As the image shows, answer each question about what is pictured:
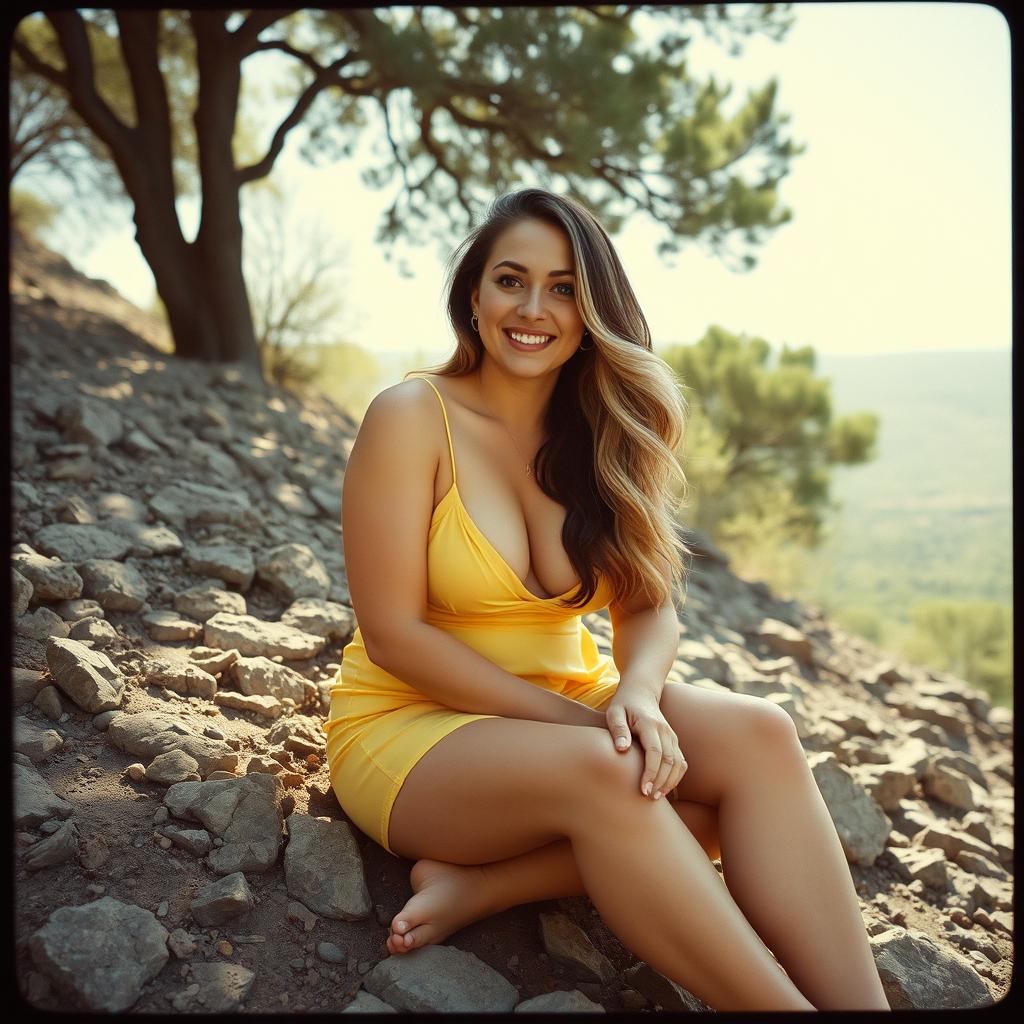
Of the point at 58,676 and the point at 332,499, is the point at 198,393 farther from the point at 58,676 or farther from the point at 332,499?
the point at 58,676

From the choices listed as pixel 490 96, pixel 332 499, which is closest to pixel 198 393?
pixel 332 499

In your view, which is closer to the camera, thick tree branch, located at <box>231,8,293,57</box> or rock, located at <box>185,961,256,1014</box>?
rock, located at <box>185,961,256,1014</box>

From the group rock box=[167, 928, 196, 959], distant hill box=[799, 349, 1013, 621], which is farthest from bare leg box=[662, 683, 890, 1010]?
distant hill box=[799, 349, 1013, 621]

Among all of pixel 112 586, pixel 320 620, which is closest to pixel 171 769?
pixel 112 586

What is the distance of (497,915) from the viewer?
2000mm

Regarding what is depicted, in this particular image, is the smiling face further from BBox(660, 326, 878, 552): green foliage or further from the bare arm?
BBox(660, 326, 878, 552): green foliage

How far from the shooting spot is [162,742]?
215 cm

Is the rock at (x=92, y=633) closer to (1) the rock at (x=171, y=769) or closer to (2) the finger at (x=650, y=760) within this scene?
(1) the rock at (x=171, y=769)

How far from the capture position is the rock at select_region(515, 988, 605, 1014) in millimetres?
1672

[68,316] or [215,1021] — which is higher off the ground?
[68,316]

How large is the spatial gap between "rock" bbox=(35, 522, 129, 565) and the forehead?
5.91 feet

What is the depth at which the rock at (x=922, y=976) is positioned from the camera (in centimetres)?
201

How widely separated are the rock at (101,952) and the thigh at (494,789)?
0.52 meters

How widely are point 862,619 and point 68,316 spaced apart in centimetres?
2166
